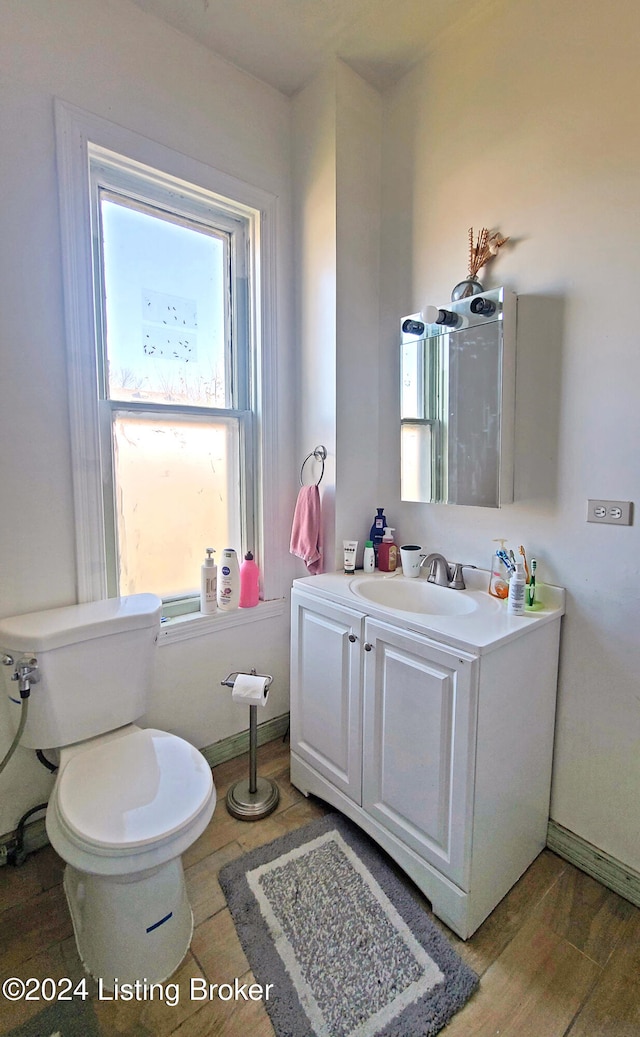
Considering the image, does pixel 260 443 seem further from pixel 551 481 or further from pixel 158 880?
pixel 158 880

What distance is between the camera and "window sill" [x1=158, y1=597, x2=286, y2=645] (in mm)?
1756

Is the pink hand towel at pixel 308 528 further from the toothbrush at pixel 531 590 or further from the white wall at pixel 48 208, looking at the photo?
the toothbrush at pixel 531 590

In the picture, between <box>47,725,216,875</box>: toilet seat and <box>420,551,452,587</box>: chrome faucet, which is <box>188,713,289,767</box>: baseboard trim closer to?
<box>47,725,216,875</box>: toilet seat

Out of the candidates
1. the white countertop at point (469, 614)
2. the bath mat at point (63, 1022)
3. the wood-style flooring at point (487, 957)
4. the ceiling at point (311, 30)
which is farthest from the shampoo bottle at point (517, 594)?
the ceiling at point (311, 30)

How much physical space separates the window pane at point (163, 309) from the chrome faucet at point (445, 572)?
1087 mm

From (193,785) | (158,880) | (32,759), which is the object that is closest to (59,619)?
(32,759)

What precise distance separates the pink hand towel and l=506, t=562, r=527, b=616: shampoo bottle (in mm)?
784

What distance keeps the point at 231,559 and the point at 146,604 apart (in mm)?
430

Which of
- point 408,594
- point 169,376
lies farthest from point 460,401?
point 169,376

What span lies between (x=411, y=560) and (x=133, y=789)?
1.16 meters

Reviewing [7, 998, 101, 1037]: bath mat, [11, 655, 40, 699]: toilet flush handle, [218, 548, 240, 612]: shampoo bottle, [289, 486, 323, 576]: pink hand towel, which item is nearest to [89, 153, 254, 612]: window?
[218, 548, 240, 612]: shampoo bottle

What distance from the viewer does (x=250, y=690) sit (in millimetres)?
1604

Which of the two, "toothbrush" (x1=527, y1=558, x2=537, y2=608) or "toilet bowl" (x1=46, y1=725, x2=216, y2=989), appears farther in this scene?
"toothbrush" (x1=527, y1=558, x2=537, y2=608)

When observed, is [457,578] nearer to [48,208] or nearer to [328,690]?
[328,690]
